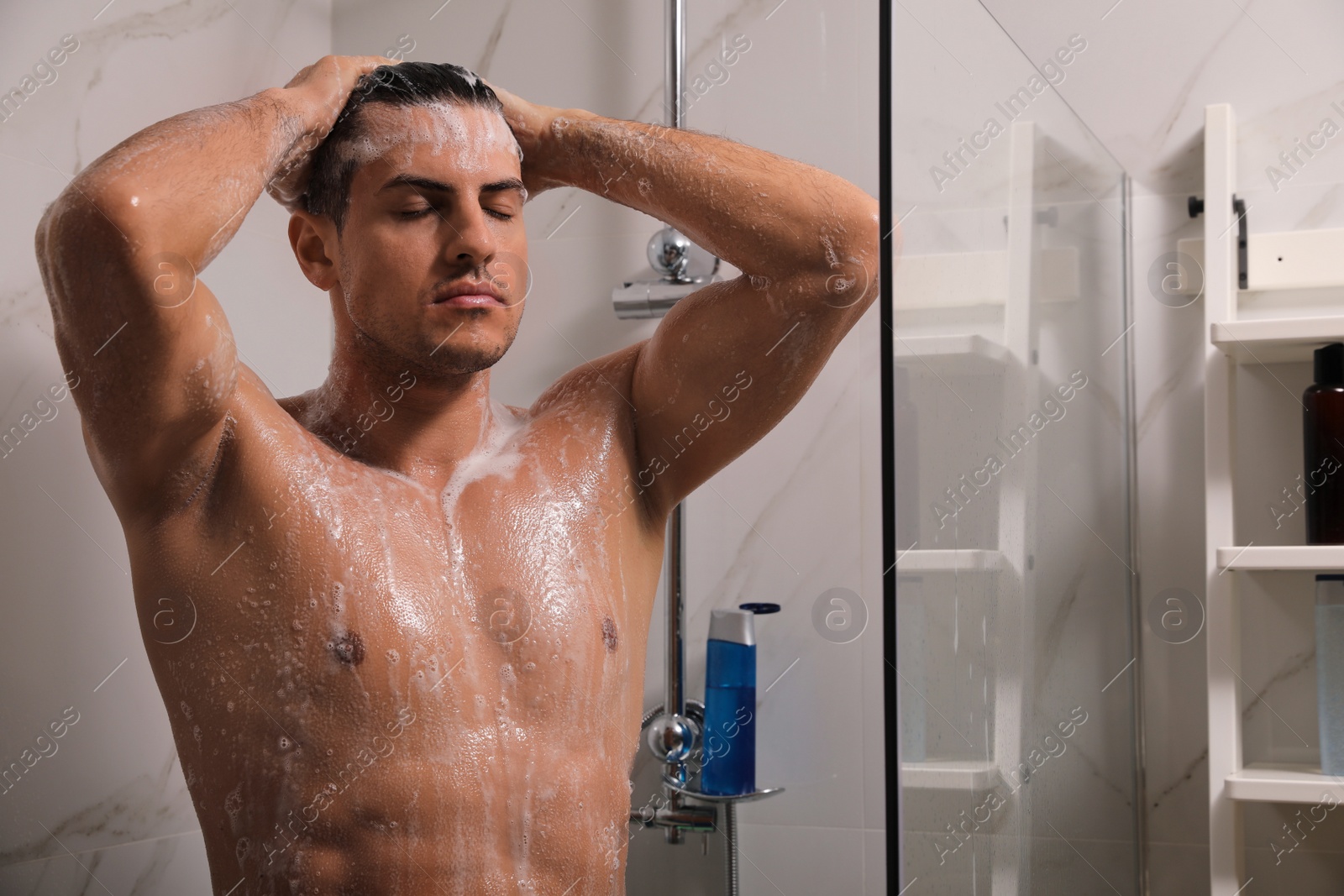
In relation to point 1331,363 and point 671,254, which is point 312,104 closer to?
point 671,254

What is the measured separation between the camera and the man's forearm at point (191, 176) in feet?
2.35

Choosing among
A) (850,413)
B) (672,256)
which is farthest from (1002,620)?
(672,256)

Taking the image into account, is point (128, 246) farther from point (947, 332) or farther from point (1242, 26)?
point (1242, 26)

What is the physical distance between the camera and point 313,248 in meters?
0.97

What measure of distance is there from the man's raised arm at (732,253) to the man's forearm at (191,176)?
0.77 ft

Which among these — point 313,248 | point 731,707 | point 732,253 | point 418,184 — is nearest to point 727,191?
point 732,253

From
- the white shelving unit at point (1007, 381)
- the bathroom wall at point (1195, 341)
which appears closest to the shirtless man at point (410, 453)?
the white shelving unit at point (1007, 381)

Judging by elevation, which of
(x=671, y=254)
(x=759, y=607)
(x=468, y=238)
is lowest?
(x=759, y=607)

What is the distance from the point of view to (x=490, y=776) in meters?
0.85

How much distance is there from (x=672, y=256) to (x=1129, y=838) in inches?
32.0

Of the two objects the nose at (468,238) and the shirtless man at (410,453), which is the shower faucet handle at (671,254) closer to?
the shirtless man at (410,453)

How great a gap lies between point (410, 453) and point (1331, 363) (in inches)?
28.5

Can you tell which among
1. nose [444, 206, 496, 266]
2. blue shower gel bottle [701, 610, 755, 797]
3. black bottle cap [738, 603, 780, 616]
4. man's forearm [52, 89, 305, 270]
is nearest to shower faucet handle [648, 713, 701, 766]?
blue shower gel bottle [701, 610, 755, 797]

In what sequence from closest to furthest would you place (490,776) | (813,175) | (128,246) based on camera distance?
(128,246)
(490,776)
(813,175)
